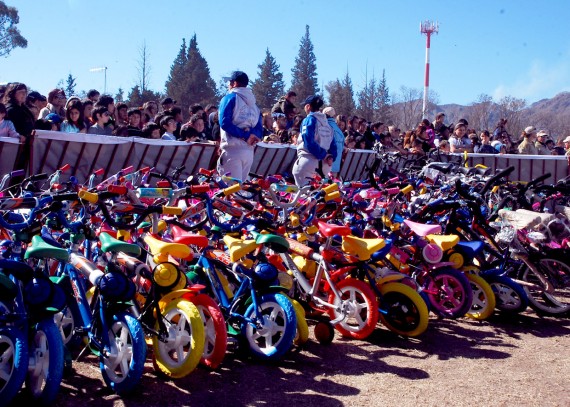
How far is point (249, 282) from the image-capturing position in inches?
162

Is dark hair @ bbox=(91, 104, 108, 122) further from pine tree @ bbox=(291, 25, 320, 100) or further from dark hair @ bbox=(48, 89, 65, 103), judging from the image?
pine tree @ bbox=(291, 25, 320, 100)

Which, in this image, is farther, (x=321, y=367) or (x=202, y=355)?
(x=321, y=367)

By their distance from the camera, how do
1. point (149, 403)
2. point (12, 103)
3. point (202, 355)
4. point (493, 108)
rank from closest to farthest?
point (149, 403) → point (202, 355) → point (12, 103) → point (493, 108)

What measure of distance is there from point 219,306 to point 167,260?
47cm

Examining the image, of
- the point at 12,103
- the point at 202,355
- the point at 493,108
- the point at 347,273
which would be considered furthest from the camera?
the point at 493,108

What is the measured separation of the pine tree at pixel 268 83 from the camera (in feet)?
169

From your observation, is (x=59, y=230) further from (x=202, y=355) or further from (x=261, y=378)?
(x=261, y=378)

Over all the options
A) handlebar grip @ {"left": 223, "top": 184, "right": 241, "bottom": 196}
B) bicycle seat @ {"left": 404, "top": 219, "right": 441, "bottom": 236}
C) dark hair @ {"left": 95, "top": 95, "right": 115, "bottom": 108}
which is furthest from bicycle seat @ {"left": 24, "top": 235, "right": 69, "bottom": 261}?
dark hair @ {"left": 95, "top": 95, "right": 115, "bottom": 108}

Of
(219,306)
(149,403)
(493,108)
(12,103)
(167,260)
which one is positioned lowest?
(149,403)

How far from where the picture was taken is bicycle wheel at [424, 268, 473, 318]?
5172 mm

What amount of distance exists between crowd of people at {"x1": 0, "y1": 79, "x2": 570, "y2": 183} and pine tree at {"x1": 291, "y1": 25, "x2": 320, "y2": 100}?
4138 cm

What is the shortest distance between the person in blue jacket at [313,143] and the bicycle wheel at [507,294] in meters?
3.40

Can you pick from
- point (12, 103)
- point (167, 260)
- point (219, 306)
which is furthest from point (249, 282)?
point (12, 103)

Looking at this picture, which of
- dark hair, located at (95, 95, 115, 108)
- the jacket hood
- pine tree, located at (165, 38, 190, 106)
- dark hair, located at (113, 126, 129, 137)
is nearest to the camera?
the jacket hood
